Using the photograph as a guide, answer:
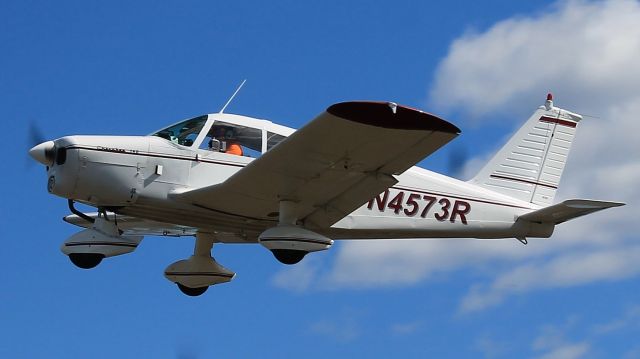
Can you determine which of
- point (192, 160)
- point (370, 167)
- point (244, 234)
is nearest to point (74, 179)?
point (192, 160)

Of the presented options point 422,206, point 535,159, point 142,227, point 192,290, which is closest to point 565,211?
point 535,159

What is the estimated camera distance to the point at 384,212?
16.0 meters

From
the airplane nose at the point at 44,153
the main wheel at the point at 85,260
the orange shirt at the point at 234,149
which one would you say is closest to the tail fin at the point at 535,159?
the orange shirt at the point at 234,149

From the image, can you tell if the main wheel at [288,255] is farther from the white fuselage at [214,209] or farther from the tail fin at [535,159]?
the tail fin at [535,159]

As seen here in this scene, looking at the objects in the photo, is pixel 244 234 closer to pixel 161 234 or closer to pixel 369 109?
pixel 161 234

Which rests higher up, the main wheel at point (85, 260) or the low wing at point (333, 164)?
the low wing at point (333, 164)

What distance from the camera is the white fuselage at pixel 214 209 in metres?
14.8

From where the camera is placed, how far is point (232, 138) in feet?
50.1

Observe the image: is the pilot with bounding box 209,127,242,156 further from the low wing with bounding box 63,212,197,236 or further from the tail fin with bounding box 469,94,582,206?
the tail fin with bounding box 469,94,582,206

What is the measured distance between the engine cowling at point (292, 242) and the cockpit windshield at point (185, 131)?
1.66 metres

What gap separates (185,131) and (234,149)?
0.71m

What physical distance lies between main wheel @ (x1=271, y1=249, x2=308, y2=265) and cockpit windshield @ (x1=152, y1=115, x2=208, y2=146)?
191 centimetres

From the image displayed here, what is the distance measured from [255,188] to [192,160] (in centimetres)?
104

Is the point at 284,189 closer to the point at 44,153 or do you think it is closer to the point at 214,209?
the point at 214,209
